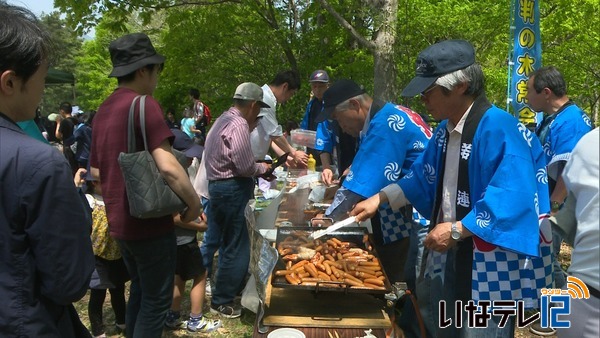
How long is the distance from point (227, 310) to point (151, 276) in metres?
1.75

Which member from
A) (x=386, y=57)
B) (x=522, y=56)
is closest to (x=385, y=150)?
(x=522, y=56)

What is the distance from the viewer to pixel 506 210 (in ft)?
7.09

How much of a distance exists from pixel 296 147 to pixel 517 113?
294cm

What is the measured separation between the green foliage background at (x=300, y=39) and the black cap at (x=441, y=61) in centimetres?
557

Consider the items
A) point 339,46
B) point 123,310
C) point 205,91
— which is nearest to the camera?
point 123,310

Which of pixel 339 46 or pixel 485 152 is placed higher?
pixel 339 46

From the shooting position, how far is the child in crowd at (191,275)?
4023 mm

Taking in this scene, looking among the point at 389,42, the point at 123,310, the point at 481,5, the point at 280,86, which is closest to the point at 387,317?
the point at 123,310

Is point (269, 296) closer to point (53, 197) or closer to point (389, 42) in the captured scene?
point (53, 197)

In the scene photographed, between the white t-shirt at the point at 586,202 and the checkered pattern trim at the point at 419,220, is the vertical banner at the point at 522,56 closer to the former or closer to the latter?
the checkered pattern trim at the point at 419,220

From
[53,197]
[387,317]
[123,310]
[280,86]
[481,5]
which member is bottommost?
[123,310]

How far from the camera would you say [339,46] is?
11.0 meters

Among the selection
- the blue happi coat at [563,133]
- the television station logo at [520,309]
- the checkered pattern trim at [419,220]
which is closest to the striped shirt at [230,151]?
the checkered pattern trim at [419,220]

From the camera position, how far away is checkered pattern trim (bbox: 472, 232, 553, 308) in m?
2.27
